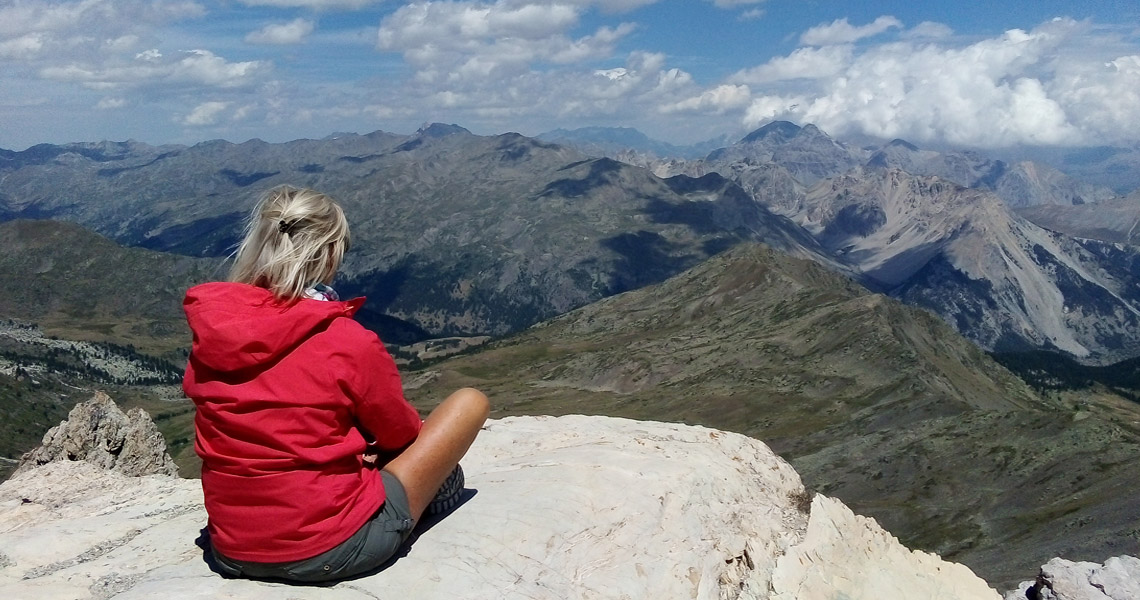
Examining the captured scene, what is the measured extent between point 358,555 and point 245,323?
3.62 meters

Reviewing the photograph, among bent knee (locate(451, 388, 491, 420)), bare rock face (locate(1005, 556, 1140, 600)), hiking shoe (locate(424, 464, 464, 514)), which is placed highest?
bent knee (locate(451, 388, 491, 420))

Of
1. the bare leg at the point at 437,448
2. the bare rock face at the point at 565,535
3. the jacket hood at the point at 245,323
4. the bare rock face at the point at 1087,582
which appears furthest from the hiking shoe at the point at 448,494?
the bare rock face at the point at 1087,582

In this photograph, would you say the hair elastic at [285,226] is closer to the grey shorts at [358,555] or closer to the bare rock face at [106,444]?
the grey shorts at [358,555]

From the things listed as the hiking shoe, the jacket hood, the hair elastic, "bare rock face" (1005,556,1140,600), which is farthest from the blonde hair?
"bare rock face" (1005,556,1140,600)

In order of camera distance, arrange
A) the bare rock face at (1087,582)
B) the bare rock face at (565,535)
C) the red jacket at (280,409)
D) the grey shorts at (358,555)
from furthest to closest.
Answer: the bare rock face at (1087,582), the bare rock face at (565,535), the grey shorts at (358,555), the red jacket at (280,409)

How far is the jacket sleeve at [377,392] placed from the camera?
9844 millimetres

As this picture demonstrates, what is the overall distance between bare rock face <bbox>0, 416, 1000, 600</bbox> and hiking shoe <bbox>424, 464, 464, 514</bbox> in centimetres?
25

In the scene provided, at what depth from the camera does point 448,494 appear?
13492mm

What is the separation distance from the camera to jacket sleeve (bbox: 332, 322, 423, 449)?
9.84 metres

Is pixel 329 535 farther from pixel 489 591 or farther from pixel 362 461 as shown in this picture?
pixel 489 591

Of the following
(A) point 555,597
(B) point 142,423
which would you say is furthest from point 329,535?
(B) point 142,423

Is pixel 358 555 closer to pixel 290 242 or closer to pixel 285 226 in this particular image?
pixel 290 242

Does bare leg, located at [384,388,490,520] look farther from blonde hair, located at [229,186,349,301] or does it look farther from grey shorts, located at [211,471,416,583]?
blonde hair, located at [229,186,349,301]

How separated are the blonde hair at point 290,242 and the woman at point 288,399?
0.02m
